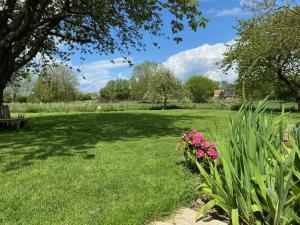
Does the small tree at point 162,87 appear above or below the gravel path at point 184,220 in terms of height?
above

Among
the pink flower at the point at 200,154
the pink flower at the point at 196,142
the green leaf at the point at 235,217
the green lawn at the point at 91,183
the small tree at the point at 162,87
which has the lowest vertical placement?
the green lawn at the point at 91,183

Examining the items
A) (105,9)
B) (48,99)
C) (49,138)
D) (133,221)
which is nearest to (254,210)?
(133,221)

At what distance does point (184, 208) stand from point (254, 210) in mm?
1092

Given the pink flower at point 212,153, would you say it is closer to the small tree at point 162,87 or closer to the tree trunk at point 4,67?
the tree trunk at point 4,67

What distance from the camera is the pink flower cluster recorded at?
5072 millimetres

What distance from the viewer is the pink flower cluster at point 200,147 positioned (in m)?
5.07

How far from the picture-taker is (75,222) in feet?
11.3

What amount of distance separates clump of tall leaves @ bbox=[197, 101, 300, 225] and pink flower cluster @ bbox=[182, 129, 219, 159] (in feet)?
4.13

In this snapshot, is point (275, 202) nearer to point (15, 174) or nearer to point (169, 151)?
point (15, 174)

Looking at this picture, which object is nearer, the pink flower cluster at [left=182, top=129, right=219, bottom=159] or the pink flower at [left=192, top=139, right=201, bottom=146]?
the pink flower cluster at [left=182, top=129, right=219, bottom=159]

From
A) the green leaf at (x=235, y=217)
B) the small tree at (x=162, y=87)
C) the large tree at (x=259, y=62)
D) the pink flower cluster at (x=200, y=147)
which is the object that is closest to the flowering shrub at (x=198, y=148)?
the pink flower cluster at (x=200, y=147)

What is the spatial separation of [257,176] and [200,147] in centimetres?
234

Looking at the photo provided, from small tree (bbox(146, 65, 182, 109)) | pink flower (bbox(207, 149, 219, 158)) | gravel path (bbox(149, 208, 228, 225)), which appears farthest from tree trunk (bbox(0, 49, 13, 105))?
small tree (bbox(146, 65, 182, 109))

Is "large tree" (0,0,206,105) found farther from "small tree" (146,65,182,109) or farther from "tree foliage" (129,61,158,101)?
"tree foliage" (129,61,158,101)
